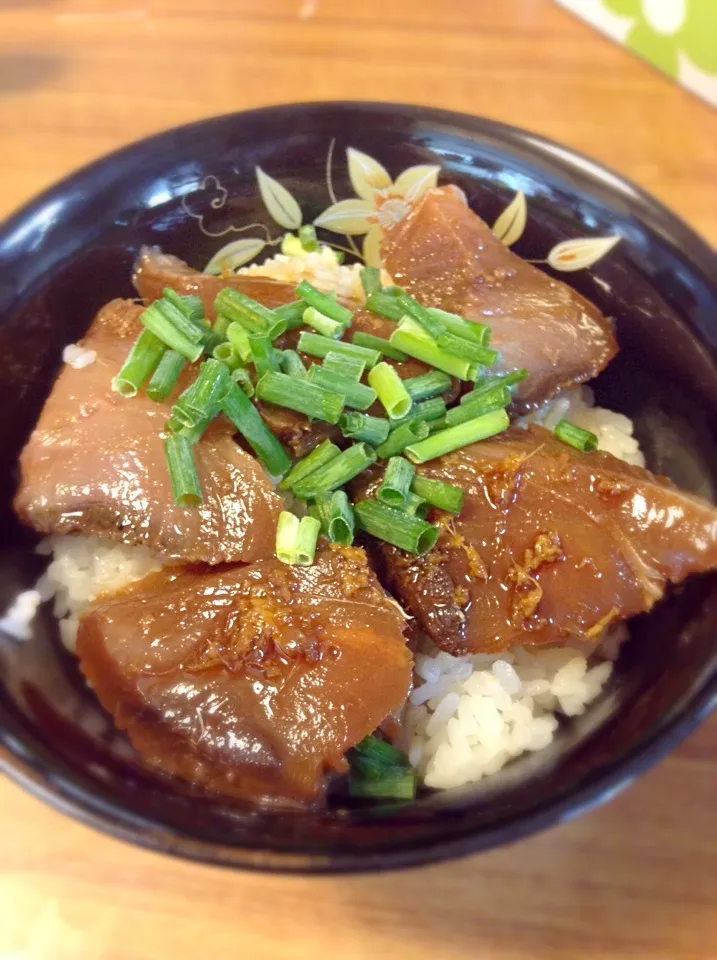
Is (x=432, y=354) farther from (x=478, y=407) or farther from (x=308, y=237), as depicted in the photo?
(x=308, y=237)

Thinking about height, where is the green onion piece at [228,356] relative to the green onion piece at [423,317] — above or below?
below

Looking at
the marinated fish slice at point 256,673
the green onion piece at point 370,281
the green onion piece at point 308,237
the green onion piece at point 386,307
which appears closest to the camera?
the marinated fish slice at point 256,673

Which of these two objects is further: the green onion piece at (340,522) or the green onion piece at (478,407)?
the green onion piece at (478,407)

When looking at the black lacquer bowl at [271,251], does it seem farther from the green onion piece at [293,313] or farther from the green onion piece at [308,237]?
the green onion piece at [293,313]

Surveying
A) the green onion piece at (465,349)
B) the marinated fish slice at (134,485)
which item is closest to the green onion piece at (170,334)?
the marinated fish slice at (134,485)

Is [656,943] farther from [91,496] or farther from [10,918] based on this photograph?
[91,496]

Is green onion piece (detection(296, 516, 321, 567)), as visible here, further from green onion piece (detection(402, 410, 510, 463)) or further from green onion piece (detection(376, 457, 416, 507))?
green onion piece (detection(402, 410, 510, 463))

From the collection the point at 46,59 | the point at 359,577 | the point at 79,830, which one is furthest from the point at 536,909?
the point at 46,59

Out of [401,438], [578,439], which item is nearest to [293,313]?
[401,438]
